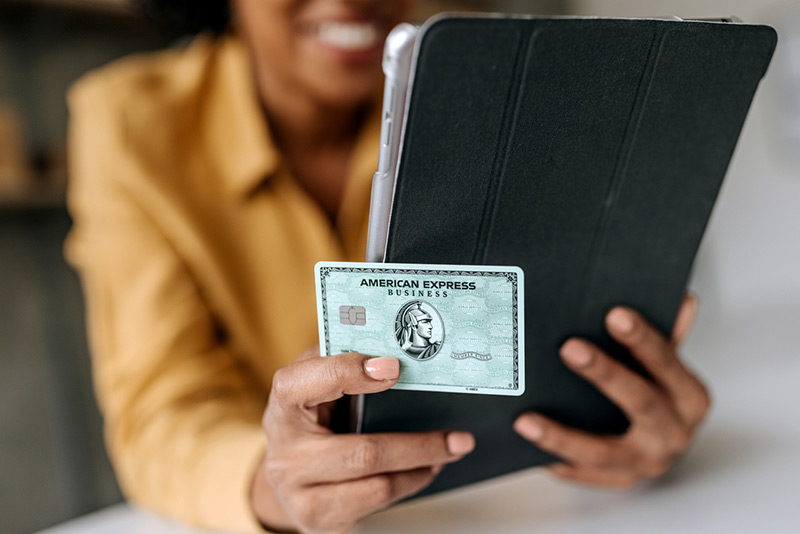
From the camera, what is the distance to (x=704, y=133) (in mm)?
606

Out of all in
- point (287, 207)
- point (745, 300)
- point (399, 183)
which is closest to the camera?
point (399, 183)

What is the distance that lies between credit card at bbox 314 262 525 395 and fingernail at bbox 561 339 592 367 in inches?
7.3

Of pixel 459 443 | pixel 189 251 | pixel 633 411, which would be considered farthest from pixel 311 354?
pixel 189 251

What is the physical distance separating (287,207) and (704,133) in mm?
819

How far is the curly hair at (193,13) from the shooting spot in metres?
1.58

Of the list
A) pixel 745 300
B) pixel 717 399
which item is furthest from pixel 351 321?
pixel 745 300

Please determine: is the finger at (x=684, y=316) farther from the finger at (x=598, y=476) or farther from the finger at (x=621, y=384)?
the finger at (x=598, y=476)

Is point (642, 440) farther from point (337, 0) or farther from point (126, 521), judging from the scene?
point (337, 0)

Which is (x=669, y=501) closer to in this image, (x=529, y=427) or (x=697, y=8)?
(x=529, y=427)

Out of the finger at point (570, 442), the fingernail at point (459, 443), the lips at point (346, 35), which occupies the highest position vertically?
the lips at point (346, 35)

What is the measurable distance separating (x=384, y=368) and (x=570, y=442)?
0.33 meters

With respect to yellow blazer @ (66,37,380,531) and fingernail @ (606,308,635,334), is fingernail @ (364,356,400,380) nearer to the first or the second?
fingernail @ (606,308,635,334)

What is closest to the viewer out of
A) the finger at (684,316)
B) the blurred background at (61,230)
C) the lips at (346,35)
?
the finger at (684,316)

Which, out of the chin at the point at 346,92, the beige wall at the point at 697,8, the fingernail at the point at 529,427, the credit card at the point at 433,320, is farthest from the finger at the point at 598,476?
the beige wall at the point at 697,8
